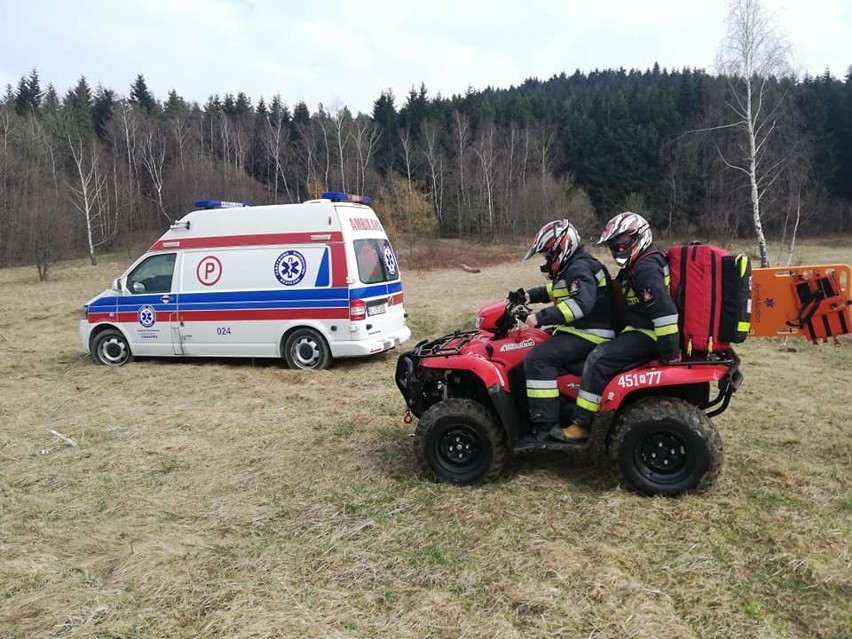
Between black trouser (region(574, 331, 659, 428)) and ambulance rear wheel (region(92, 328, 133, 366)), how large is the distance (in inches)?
330

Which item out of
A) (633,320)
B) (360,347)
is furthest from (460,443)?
(360,347)

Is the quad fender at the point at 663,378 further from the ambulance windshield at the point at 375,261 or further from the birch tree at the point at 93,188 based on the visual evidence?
the birch tree at the point at 93,188

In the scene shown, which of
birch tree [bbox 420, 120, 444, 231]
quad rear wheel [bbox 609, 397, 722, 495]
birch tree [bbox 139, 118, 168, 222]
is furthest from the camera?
birch tree [bbox 420, 120, 444, 231]

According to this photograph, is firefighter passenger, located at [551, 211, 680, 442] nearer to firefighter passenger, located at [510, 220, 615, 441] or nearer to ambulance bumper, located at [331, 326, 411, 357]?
firefighter passenger, located at [510, 220, 615, 441]

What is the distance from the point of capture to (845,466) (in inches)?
201

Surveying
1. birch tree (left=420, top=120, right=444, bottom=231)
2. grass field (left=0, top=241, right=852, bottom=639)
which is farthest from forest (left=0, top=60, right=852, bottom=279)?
grass field (left=0, top=241, right=852, bottom=639)

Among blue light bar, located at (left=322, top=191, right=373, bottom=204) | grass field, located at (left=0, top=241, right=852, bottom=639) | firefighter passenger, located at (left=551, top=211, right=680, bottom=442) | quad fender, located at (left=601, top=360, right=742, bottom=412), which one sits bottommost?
grass field, located at (left=0, top=241, right=852, bottom=639)

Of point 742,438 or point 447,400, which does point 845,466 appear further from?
point 447,400

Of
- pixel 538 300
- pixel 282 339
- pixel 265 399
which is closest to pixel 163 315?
pixel 282 339

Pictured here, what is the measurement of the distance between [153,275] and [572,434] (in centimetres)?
783

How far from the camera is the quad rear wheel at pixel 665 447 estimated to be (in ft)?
14.3

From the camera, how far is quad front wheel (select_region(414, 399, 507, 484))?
191 inches

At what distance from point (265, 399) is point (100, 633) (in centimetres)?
497

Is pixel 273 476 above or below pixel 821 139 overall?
below
